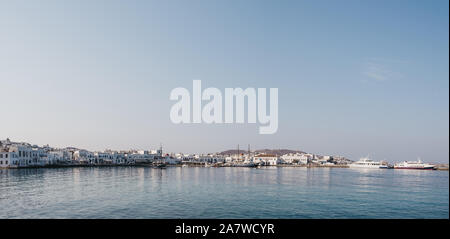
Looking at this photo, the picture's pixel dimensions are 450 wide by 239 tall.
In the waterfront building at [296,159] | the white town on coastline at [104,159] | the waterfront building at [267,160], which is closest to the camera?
the white town on coastline at [104,159]

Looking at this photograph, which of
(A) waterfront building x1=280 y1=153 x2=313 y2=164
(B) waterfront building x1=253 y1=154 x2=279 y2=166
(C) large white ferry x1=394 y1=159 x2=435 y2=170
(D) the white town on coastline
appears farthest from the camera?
(A) waterfront building x1=280 y1=153 x2=313 y2=164

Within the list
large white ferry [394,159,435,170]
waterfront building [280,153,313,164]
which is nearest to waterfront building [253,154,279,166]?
waterfront building [280,153,313,164]

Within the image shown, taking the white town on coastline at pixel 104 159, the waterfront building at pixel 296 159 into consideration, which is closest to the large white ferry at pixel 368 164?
the white town on coastline at pixel 104 159

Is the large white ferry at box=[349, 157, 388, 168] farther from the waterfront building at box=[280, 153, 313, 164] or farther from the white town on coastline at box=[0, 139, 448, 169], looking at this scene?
the waterfront building at box=[280, 153, 313, 164]

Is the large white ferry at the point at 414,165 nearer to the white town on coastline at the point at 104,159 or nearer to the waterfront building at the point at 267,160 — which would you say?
the white town on coastline at the point at 104,159

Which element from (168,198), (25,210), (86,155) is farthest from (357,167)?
(25,210)

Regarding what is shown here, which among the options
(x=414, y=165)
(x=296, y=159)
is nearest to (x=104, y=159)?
(x=296, y=159)

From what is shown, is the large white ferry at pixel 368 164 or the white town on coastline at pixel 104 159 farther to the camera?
the large white ferry at pixel 368 164

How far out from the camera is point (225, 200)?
26.5 metres

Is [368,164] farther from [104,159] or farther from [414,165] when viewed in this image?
[104,159]

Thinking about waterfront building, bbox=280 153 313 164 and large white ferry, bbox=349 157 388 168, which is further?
waterfront building, bbox=280 153 313 164

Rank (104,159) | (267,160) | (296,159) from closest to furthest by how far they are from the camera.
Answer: (104,159)
(267,160)
(296,159)
